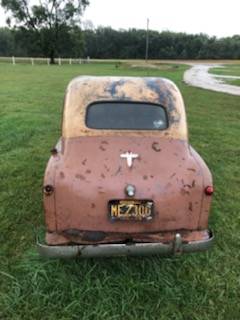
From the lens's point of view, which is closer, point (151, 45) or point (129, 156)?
point (129, 156)

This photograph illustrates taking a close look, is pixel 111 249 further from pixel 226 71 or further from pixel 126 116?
pixel 226 71

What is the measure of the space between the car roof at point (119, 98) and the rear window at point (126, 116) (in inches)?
2.0

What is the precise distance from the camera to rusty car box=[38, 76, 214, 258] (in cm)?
302

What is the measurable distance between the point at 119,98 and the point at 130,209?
52.3 inches

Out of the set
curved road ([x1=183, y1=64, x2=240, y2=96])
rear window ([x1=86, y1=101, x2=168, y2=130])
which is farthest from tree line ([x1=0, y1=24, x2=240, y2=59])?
rear window ([x1=86, y1=101, x2=168, y2=130])

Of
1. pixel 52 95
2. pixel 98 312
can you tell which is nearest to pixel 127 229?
pixel 98 312

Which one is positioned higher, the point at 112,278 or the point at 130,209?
the point at 130,209

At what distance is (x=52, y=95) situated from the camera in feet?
48.1

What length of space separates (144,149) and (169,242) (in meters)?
0.88

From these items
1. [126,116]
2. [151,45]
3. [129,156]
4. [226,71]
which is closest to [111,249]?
[129,156]

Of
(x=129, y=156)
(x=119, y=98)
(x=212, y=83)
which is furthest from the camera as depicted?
(x=212, y=83)

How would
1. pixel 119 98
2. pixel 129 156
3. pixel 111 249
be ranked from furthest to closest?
pixel 119 98, pixel 129 156, pixel 111 249

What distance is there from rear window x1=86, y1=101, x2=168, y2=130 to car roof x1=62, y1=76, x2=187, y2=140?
51 mm

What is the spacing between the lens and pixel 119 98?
12.6ft
